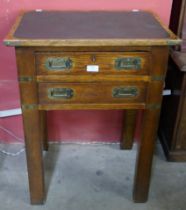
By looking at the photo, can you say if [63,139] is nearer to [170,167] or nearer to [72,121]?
[72,121]

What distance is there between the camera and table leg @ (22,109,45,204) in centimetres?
122

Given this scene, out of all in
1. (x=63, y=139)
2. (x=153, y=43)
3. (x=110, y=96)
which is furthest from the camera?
(x=63, y=139)

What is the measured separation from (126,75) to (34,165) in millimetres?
556

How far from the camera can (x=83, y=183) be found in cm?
→ 160

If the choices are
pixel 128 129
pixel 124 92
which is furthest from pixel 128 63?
pixel 128 129

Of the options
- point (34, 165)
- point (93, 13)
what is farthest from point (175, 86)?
point (34, 165)

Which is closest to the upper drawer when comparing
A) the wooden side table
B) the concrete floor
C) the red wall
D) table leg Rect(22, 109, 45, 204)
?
the wooden side table

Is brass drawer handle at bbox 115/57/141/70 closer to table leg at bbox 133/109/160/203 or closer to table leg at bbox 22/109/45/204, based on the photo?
table leg at bbox 133/109/160/203

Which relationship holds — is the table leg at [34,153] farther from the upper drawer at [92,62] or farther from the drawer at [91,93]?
the upper drawer at [92,62]

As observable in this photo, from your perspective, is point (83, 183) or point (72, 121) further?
point (72, 121)

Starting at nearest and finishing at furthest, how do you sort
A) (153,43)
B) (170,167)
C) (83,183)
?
(153,43) → (83,183) → (170,167)

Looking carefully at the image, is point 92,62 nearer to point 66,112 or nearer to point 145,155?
point 145,155

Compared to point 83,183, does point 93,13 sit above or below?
above

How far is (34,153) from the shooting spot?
1310mm
